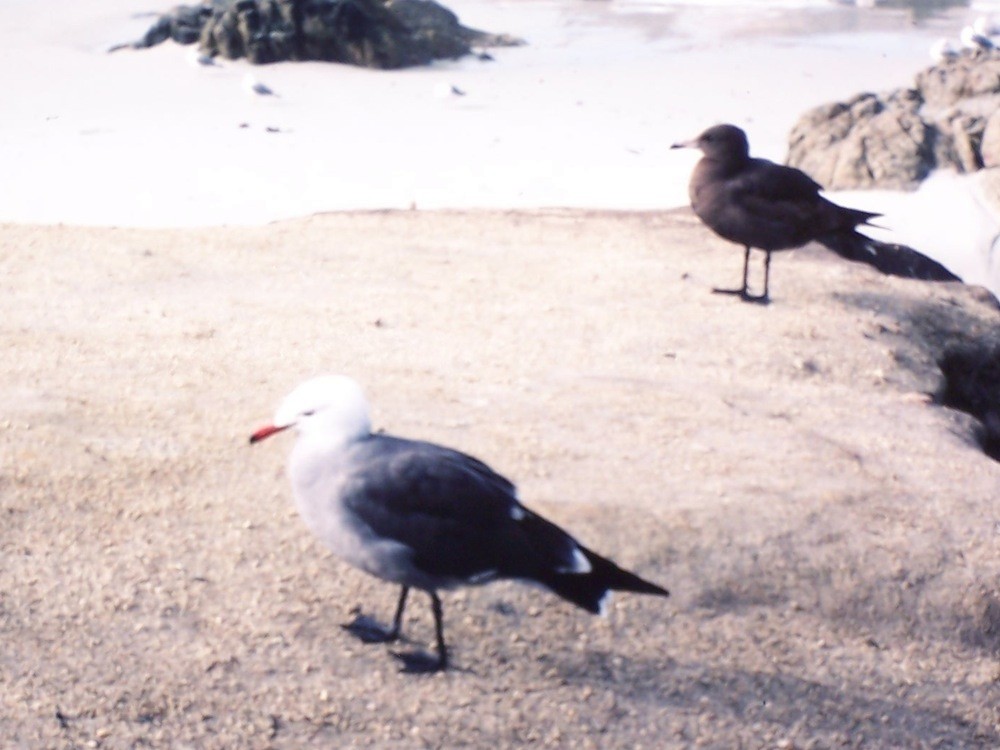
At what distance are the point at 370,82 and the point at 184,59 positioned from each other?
1.67m

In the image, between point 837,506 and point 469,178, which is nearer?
point 837,506

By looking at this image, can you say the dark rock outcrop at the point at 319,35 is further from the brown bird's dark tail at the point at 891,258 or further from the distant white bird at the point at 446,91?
the brown bird's dark tail at the point at 891,258

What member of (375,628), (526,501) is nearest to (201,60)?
(526,501)

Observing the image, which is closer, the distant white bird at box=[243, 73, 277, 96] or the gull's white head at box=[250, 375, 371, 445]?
Result: the gull's white head at box=[250, 375, 371, 445]

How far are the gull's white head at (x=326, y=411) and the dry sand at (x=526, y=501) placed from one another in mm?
475

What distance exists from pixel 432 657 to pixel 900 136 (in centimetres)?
568

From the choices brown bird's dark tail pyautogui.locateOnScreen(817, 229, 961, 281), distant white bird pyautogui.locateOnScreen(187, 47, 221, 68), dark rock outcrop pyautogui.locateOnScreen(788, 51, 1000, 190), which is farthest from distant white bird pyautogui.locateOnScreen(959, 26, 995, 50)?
distant white bird pyautogui.locateOnScreen(187, 47, 221, 68)

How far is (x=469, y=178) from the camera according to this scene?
311 inches

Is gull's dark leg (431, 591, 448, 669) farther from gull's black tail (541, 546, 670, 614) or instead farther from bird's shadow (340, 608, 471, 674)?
gull's black tail (541, 546, 670, 614)

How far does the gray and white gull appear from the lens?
2.52 metres

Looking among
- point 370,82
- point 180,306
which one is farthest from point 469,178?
point 180,306

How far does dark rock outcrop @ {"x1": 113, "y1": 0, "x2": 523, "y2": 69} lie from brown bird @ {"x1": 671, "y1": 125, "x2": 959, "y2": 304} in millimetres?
5451

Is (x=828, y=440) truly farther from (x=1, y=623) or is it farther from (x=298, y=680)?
(x=1, y=623)

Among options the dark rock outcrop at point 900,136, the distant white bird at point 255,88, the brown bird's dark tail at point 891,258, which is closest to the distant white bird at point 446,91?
the distant white bird at point 255,88
